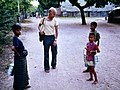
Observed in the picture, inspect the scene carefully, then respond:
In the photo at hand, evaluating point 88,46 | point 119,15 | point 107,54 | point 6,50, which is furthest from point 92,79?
point 119,15

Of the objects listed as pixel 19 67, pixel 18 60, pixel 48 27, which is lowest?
pixel 19 67

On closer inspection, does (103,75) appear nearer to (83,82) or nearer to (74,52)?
(83,82)

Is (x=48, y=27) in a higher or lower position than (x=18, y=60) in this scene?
higher

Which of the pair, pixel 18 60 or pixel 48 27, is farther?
pixel 48 27

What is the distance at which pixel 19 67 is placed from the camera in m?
8.03

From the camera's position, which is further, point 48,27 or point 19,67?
point 48,27

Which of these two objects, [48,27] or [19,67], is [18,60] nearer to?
[19,67]

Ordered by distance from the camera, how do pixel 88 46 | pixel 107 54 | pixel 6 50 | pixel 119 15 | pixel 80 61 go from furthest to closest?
1. pixel 119 15
2. pixel 6 50
3. pixel 107 54
4. pixel 80 61
5. pixel 88 46

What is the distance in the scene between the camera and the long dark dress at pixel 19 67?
802cm

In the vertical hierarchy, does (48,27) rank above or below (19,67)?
above

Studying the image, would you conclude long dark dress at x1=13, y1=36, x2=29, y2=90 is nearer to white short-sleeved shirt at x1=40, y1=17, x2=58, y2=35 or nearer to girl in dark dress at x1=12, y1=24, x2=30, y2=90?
girl in dark dress at x1=12, y1=24, x2=30, y2=90

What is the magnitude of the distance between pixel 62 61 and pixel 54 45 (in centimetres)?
219

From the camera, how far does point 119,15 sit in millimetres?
40281

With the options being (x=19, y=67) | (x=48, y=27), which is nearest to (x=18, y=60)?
(x=19, y=67)
